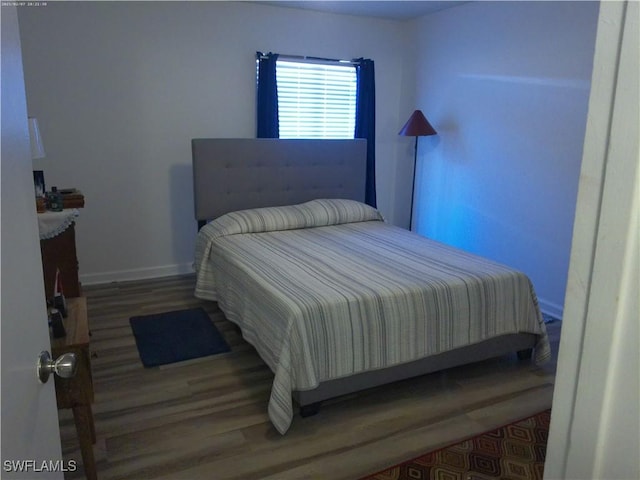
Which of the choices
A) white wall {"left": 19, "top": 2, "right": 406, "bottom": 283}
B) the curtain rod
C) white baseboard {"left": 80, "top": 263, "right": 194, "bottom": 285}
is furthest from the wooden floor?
the curtain rod

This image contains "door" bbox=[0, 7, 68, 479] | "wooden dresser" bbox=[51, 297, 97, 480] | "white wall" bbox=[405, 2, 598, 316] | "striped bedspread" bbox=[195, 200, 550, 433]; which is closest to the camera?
"door" bbox=[0, 7, 68, 479]

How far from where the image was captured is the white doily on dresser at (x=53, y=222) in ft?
9.08

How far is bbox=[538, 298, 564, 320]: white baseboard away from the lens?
3636 millimetres

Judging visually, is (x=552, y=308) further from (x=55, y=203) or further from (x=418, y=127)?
(x=55, y=203)

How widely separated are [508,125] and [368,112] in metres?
1.42

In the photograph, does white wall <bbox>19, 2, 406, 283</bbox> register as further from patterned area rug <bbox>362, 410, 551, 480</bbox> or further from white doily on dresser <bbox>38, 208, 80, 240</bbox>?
patterned area rug <bbox>362, 410, 551, 480</bbox>

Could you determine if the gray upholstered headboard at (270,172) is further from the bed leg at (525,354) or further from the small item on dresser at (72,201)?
the bed leg at (525,354)

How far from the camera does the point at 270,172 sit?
4.22 meters

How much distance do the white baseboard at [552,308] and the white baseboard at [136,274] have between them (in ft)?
10.2

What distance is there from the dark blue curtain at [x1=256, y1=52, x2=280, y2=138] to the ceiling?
1.63 feet

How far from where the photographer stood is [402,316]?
2426 mm

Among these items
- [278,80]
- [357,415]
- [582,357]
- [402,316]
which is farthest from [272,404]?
[278,80]

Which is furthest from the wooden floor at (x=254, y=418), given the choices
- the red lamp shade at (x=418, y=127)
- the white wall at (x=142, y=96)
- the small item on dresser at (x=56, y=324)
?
the red lamp shade at (x=418, y=127)

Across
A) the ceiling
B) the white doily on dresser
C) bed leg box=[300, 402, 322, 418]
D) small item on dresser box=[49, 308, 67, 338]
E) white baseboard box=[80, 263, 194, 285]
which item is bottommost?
bed leg box=[300, 402, 322, 418]
